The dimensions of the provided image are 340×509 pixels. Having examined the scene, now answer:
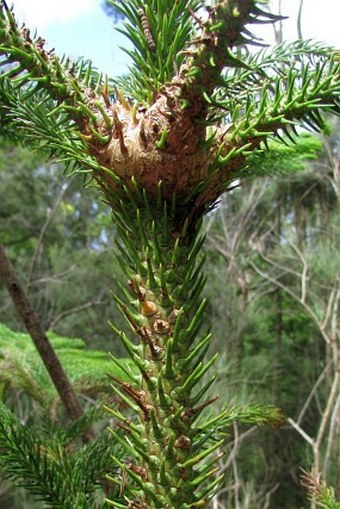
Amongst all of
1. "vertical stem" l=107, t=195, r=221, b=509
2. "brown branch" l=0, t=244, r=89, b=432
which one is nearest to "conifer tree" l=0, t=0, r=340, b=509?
"vertical stem" l=107, t=195, r=221, b=509

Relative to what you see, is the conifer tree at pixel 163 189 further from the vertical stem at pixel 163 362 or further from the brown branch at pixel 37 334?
the brown branch at pixel 37 334

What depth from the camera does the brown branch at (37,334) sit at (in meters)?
0.99

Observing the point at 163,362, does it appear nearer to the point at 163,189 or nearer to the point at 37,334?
the point at 163,189

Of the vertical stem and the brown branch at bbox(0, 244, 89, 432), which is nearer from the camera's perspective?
the vertical stem

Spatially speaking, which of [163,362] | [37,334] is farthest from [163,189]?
[37,334]

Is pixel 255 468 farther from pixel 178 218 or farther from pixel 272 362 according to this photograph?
pixel 178 218

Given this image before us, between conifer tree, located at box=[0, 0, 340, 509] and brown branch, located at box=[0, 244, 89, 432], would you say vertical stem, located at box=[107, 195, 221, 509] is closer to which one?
conifer tree, located at box=[0, 0, 340, 509]

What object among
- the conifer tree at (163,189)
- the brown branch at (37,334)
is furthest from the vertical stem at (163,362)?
the brown branch at (37,334)

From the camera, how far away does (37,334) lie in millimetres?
994

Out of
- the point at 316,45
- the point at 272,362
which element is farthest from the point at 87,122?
the point at 272,362

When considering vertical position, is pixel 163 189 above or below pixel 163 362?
above

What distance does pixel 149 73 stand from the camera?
1.75ft

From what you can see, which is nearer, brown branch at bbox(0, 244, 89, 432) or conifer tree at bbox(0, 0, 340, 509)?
conifer tree at bbox(0, 0, 340, 509)

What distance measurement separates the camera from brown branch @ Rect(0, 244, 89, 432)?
991mm
